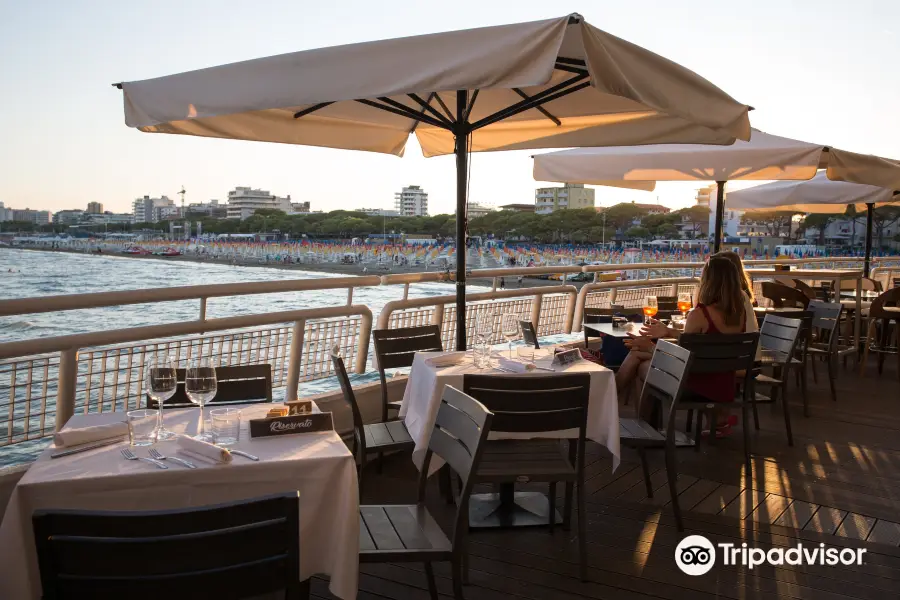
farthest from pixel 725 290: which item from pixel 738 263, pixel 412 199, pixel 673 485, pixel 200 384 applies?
pixel 412 199

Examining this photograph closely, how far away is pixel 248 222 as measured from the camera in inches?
2616

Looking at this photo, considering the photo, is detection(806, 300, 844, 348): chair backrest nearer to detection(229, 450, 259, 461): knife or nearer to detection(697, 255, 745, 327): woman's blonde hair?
detection(697, 255, 745, 327): woman's blonde hair

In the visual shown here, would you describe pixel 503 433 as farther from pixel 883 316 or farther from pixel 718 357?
pixel 883 316

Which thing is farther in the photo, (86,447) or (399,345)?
(399,345)

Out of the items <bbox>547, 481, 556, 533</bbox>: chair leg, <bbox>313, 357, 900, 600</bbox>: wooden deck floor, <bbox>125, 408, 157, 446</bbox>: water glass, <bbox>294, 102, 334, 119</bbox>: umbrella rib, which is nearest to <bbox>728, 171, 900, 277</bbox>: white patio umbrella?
<bbox>313, 357, 900, 600</bbox>: wooden deck floor

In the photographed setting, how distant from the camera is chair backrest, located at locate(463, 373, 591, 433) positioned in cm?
328

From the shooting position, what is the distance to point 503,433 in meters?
3.79

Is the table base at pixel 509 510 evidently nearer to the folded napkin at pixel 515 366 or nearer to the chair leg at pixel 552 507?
the chair leg at pixel 552 507

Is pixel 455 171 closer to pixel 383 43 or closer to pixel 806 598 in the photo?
pixel 383 43

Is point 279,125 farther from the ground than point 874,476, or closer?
farther from the ground

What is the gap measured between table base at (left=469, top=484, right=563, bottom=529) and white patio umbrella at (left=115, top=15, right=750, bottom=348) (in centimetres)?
121

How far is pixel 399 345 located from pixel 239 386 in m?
1.66

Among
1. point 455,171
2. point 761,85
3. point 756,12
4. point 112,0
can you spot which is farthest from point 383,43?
point 112,0

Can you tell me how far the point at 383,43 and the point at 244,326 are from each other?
2132 mm
